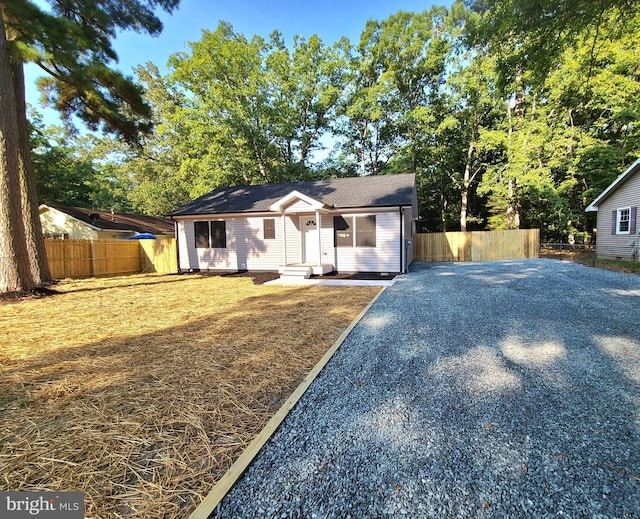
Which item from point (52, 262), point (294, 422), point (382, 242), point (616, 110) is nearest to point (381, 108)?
point (616, 110)

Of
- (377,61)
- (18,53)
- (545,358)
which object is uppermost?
(377,61)

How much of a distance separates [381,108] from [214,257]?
54.2ft

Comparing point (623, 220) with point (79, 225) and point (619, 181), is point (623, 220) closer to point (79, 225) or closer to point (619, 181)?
point (619, 181)

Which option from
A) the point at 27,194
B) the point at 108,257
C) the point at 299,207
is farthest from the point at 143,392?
the point at 108,257

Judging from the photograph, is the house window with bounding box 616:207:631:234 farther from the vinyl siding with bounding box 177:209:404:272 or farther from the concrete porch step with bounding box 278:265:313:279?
the concrete porch step with bounding box 278:265:313:279

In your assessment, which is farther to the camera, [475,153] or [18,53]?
[475,153]

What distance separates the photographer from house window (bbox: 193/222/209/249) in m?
12.5

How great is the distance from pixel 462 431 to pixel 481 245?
51.4 ft

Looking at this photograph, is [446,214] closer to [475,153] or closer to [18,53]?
[475,153]

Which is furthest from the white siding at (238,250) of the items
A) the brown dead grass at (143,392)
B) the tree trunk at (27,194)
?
the brown dead grass at (143,392)

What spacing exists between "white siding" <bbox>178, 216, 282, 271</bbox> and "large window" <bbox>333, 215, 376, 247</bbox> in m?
2.35

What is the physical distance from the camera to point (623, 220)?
12.8 m

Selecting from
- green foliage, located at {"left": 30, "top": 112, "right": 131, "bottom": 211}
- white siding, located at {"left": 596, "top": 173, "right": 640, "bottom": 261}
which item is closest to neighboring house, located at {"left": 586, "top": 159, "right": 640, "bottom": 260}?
white siding, located at {"left": 596, "top": 173, "right": 640, "bottom": 261}

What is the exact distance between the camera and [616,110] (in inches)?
566
